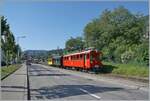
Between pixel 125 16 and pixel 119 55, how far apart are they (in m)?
25.5

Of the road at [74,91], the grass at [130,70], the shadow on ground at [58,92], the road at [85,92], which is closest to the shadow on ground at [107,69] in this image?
the grass at [130,70]

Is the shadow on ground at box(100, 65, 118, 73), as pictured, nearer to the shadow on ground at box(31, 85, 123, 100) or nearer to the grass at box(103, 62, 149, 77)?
the grass at box(103, 62, 149, 77)

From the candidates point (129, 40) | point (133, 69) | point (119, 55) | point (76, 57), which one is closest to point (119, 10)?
point (129, 40)

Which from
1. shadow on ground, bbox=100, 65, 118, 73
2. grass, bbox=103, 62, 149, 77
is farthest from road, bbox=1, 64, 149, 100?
shadow on ground, bbox=100, 65, 118, 73

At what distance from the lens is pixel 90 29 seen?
107 m

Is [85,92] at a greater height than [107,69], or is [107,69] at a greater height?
[107,69]

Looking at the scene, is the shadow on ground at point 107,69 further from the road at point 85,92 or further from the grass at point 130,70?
the road at point 85,92

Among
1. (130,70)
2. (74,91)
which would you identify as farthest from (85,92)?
(130,70)

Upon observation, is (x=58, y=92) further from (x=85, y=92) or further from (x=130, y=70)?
(x=130, y=70)

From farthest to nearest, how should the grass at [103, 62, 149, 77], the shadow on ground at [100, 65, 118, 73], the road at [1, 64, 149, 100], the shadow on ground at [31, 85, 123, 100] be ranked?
the shadow on ground at [100, 65, 118, 73] < the grass at [103, 62, 149, 77] < the shadow on ground at [31, 85, 123, 100] < the road at [1, 64, 149, 100]

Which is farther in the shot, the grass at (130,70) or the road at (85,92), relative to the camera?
the grass at (130,70)

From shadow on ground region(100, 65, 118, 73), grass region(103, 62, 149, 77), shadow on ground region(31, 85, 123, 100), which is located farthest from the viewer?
shadow on ground region(100, 65, 118, 73)

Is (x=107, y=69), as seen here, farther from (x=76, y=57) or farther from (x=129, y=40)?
(x=129, y=40)

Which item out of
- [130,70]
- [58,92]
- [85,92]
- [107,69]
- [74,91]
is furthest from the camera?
[107,69]
